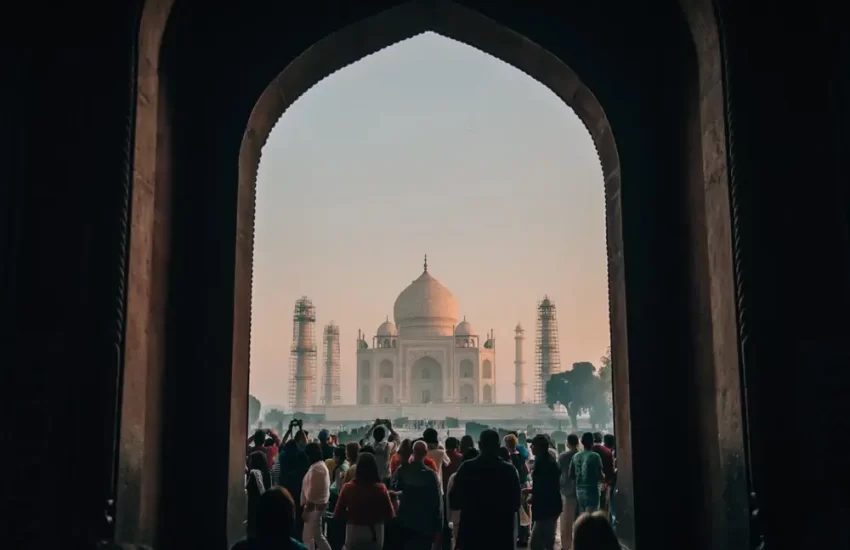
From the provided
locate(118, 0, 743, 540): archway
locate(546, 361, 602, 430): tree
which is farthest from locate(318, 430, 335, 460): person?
locate(546, 361, 602, 430): tree

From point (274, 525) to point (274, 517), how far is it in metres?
0.02

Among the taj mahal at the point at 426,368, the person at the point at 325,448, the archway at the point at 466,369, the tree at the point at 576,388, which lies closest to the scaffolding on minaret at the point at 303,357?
the taj mahal at the point at 426,368

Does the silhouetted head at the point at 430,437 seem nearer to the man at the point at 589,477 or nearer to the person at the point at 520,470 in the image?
the person at the point at 520,470

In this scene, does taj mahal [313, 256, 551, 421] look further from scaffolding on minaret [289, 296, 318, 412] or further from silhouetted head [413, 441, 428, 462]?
silhouetted head [413, 441, 428, 462]

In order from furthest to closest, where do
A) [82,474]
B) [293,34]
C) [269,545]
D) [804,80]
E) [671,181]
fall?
[293,34]
[671,181]
[804,80]
[82,474]
[269,545]

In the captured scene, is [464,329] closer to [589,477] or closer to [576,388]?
[576,388]

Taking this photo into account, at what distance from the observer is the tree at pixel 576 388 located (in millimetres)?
48375

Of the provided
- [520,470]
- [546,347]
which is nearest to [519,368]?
[546,347]

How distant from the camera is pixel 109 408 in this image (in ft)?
11.2

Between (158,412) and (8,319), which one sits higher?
(8,319)

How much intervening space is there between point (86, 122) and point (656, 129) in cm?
251

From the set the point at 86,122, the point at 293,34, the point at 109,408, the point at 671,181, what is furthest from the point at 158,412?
the point at 671,181

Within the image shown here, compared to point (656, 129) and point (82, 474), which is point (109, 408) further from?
point (656, 129)

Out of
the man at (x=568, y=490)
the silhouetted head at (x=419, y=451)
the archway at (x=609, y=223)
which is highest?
the archway at (x=609, y=223)
